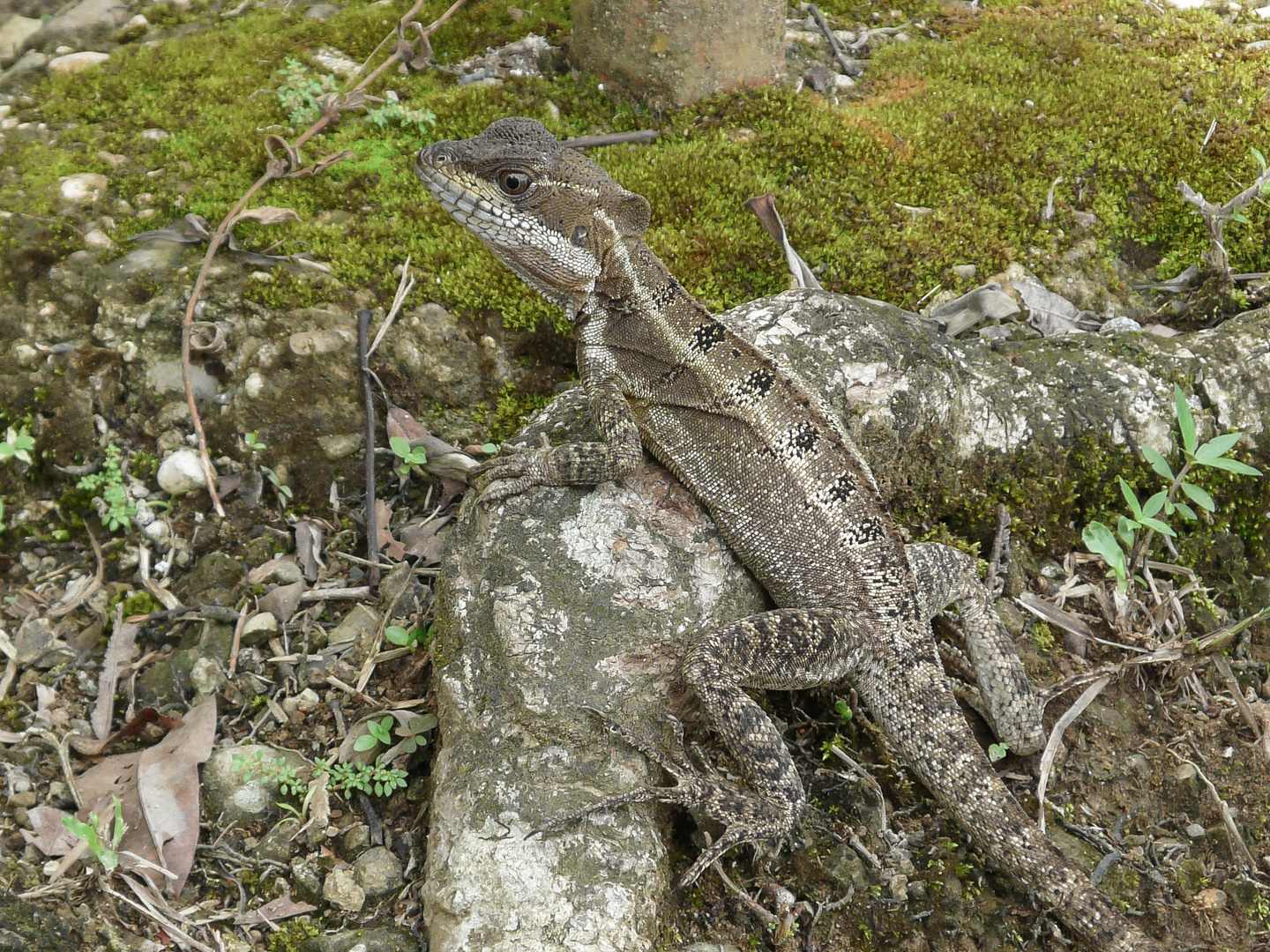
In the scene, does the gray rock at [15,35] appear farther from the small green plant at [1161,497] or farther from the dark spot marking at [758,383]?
the small green plant at [1161,497]

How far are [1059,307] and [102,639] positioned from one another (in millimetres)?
5688

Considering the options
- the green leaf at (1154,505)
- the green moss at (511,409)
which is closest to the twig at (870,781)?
the green leaf at (1154,505)

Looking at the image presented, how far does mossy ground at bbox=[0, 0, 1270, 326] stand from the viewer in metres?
5.75

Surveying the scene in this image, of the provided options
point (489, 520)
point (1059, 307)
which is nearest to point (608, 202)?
point (489, 520)

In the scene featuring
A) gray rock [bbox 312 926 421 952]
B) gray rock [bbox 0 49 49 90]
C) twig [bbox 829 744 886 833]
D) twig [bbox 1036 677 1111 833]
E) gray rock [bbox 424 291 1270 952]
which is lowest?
gray rock [bbox 312 926 421 952]

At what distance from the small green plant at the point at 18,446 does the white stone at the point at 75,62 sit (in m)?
3.60

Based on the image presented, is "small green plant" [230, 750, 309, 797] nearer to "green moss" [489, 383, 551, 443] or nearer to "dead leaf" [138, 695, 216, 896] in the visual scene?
"dead leaf" [138, 695, 216, 896]

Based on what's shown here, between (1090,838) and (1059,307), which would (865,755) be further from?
(1059,307)

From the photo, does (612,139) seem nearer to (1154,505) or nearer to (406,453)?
(406,453)

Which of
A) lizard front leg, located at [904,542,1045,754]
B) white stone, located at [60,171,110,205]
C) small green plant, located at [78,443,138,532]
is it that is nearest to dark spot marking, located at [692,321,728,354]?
lizard front leg, located at [904,542,1045,754]

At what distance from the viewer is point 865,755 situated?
4129 mm

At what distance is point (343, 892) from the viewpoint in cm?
358

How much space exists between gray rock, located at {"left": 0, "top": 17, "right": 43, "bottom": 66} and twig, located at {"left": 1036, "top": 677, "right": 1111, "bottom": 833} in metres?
8.77

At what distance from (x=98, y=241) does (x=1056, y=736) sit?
19.6ft
